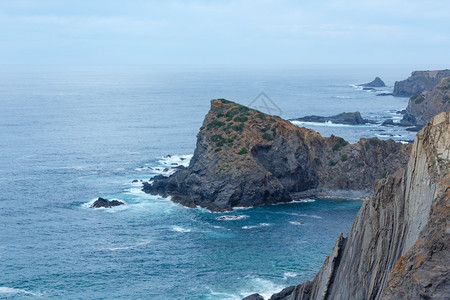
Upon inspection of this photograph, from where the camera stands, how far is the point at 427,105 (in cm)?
17475

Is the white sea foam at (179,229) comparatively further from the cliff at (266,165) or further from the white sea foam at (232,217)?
the cliff at (266,165)

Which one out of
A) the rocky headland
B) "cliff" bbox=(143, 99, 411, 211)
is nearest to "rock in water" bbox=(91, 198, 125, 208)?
"cliff" bbox=(143, 99, 411, 211)

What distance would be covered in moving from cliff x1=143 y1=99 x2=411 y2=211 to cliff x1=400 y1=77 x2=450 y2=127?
222ft

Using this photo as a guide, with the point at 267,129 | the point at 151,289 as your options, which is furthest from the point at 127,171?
the point at 151,289

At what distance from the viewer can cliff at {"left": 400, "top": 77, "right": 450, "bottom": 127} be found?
552ft

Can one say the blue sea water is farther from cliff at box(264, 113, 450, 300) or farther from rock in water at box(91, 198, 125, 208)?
cliff at box(264, 113, 450, 300)

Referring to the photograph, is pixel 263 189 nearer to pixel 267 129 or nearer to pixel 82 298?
pixel 267 129

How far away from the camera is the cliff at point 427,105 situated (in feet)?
552

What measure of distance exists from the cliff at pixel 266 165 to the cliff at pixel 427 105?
67.7 meters

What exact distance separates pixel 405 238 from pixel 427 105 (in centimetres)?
15692

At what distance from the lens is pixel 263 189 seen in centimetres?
9600

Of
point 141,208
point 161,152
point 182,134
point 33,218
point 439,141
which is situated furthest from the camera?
point 182,134

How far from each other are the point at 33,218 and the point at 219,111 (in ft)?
137

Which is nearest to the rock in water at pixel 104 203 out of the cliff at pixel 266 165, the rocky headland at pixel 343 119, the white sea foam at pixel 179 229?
the cliff at pixel 266 165
